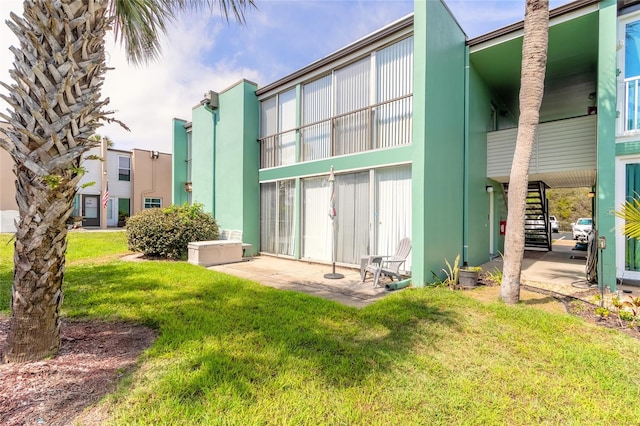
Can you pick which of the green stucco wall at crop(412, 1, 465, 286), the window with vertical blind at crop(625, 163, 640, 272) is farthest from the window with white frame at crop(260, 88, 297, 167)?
the window with vertical blind at crop(625, 163, 640, 272)

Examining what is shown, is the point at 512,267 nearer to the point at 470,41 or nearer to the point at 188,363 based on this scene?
the point at 188,363

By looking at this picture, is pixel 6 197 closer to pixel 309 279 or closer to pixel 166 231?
Result: pixel 166 231

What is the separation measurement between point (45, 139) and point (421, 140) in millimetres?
6281

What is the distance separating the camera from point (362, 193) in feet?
27.6

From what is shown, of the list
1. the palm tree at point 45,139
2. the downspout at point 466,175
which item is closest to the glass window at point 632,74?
the downspout at point 466,175

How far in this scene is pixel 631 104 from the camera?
6848 millimetres

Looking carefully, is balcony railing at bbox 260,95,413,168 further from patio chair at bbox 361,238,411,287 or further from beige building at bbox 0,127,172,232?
beige building at bbox 0,127,172,232

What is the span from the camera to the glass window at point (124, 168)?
24.4 m

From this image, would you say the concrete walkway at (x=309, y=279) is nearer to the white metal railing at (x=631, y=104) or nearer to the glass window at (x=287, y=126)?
the glass window at (x=287, y=126)

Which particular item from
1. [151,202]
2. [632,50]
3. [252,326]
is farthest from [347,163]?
[151,202]

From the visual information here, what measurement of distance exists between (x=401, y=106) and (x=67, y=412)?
26.2 ft

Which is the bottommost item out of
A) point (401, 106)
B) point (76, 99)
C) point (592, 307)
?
point (592, 307)

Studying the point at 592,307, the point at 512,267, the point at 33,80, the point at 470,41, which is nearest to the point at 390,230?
the point at 512,267

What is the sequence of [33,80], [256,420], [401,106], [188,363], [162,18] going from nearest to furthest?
[256,420]
[33,80]
[188,363]
[162,18]
[401,106]
